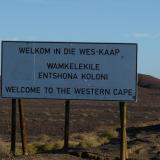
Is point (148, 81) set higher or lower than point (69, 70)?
higher

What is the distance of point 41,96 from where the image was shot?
57.1 feet

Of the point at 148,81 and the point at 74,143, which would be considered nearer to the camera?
the point at 74,143

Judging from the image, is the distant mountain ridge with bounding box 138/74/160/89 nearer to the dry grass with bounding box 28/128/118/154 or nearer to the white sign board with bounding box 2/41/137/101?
the dry grass with bounding box 28/128/118/154

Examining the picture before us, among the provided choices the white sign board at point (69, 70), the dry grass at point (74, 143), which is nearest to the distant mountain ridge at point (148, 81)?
Result: the dry grass at point (74, 143)

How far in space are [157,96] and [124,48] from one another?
9212 cm

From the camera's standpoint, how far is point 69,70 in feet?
56.5

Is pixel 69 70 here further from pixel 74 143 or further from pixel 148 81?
pixel 148 81

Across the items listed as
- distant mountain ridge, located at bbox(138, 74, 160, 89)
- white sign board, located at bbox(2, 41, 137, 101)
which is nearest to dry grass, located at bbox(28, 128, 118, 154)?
white sign board, located at bbox(2, 41, 137, 101)

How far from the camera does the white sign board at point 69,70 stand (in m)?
16.9

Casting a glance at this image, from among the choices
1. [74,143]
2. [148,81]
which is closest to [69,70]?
[74,143]

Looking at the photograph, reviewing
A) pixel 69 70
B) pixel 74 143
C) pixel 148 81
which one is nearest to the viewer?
pixel 69 70

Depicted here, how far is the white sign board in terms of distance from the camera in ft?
55.6

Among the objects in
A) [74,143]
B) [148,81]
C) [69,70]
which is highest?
[148,81]

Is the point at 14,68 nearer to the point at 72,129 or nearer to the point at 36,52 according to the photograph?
the point at 36,52
